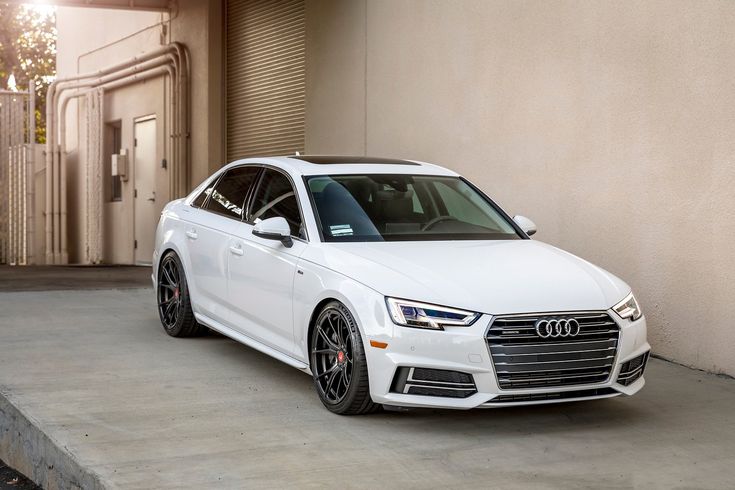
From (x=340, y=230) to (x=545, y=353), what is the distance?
5.49 ft

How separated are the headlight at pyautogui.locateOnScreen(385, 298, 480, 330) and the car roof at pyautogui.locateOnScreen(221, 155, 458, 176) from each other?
1.83 metres

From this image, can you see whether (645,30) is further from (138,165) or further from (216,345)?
(138,165)

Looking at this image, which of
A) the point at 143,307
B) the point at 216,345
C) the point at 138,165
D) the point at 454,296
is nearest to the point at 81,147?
the point at 138,165

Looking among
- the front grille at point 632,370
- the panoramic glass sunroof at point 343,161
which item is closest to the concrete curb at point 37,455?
the panoramic glass sunroof at point 343,161

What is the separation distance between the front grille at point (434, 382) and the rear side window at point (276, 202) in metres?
1.46

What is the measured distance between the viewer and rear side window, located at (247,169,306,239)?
6.79 meters

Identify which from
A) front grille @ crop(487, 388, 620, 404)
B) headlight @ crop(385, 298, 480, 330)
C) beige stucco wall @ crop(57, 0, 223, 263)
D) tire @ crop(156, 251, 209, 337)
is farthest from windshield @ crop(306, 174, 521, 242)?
beige stucco wall @ crop(57, 0, 223, 263)

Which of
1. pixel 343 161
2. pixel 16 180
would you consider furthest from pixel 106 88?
pixel 343 161

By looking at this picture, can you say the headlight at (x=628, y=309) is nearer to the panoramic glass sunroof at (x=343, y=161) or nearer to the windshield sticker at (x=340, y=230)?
the windshield sticker at (x=340, y=230)

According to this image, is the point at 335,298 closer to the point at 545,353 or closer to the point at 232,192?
the point at 545,353

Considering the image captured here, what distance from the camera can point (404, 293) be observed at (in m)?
5.54

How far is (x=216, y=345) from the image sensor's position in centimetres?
825

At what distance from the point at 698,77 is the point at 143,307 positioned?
583 centimetres

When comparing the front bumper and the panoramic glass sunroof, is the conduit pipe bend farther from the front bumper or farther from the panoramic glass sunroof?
the front bumper
